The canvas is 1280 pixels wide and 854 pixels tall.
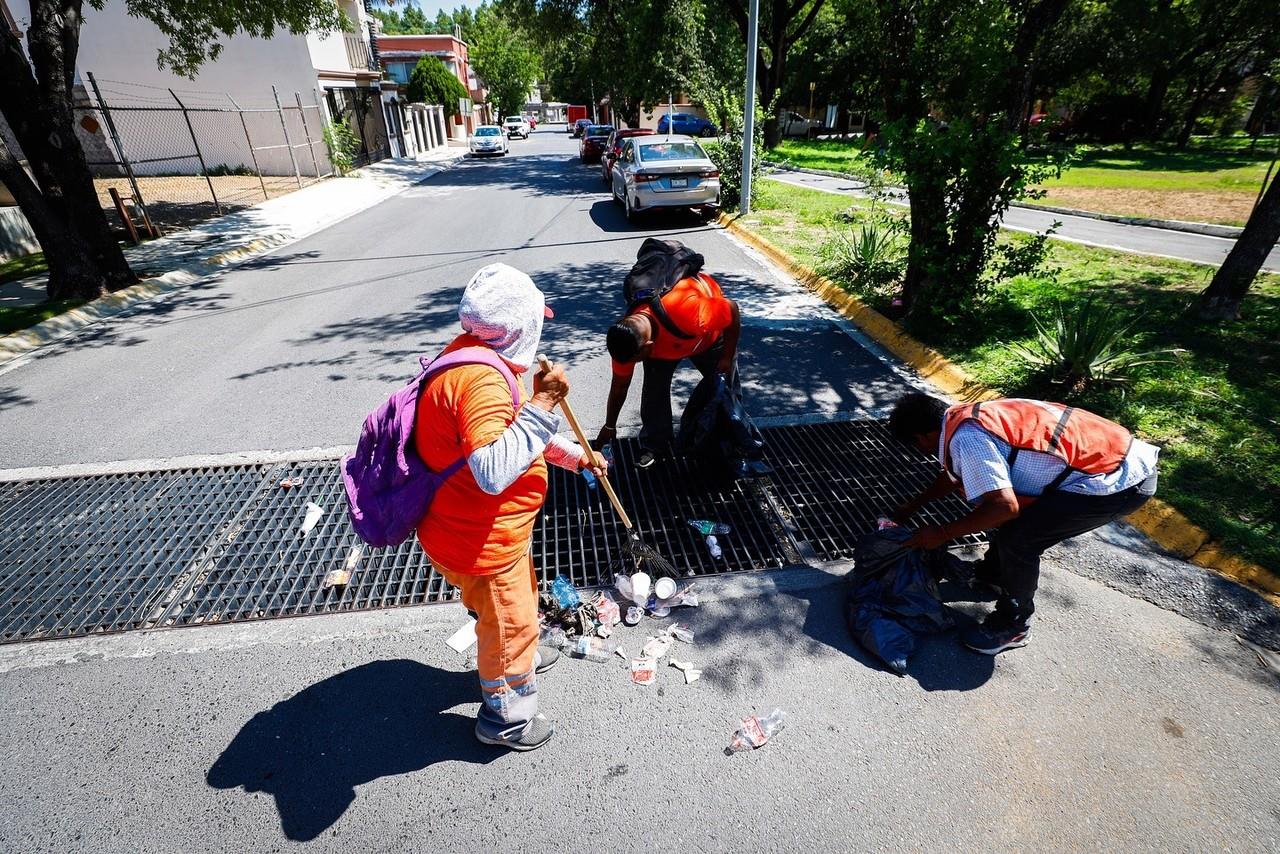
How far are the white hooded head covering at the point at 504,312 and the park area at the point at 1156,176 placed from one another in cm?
530

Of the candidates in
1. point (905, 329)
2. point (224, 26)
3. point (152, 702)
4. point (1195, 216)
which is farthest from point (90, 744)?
point (1195, 216)

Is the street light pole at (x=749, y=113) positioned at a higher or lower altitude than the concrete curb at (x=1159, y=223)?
higher

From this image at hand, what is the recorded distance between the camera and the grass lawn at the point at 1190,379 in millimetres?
3514

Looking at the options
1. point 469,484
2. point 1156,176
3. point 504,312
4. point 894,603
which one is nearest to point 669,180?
point 894,603

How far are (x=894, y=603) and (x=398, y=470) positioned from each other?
7.68 feet

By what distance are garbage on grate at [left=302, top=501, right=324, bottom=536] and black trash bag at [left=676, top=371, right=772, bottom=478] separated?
7.85 feet

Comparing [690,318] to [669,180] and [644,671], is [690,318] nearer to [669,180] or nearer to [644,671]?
[644,671]

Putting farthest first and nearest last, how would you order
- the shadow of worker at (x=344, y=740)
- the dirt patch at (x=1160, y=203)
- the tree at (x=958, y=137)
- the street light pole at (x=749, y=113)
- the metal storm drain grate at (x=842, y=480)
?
1. the dirt patch at (x=1160, y=203)
2. the street light pole at (x=749, y=113)
3. the tree at (x=958, y=137)
4. the metal storm drain grate at (x=842, y=480)
5. the shadow of worker at (x=344, y=740)

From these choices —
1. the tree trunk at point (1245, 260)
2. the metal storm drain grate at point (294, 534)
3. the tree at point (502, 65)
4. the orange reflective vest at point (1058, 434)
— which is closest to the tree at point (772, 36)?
the tree trunk at point (1245, 260)

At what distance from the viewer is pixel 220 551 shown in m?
3.56

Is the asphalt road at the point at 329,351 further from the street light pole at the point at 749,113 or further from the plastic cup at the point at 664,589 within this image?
the plastic cup at the point at 664,589

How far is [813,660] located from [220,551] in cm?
340

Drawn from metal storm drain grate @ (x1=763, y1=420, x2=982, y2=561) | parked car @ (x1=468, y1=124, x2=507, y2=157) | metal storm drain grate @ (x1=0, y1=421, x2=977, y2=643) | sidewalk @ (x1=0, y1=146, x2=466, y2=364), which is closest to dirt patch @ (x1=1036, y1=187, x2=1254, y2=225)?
metal storm drain grate @ (x1=763, y1=420, x2=982, y2=561)

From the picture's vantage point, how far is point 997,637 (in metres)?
2.80
